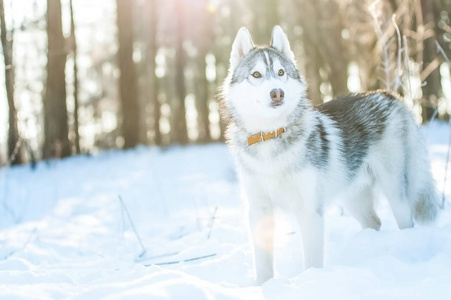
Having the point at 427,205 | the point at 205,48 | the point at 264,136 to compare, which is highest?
the point at 205,48

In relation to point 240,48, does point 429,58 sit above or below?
below

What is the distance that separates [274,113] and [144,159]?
8921 mm

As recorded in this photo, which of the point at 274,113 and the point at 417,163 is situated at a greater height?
the point at 274,113

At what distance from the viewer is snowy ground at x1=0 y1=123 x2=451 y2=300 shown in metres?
2.78

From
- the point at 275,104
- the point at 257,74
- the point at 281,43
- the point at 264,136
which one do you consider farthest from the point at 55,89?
the point at 275,104

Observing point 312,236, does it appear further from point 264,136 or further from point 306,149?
point 264,136

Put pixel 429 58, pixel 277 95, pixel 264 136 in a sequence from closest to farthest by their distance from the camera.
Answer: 1. pixel 277 95
2. pixel 264 136
3. pixel 429 58

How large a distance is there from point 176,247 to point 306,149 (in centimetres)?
184

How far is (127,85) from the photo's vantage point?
1404 cm

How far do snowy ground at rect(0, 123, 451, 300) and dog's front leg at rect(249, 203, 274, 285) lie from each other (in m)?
0.24

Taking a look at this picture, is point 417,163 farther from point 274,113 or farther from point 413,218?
point 274,113

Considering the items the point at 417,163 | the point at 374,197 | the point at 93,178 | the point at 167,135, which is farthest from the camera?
the point at 167,135

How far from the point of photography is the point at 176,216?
6.49 meters

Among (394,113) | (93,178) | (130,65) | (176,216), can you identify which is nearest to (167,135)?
(130,65)
